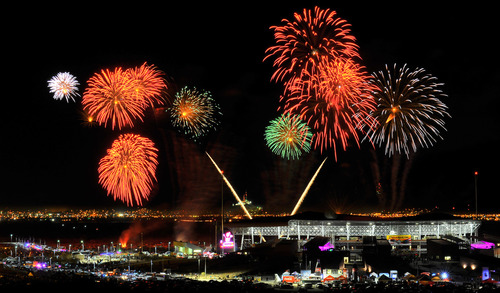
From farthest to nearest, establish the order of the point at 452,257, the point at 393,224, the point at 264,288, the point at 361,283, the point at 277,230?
1. the point at 277,230
2. the point at 393,224
3. the point at 452,257
4. the point at 361,283
5. the point at 264,288

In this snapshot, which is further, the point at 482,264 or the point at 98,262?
the point at 98,262

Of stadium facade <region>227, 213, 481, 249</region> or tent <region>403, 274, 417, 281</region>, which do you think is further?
stadium facade <region>227, 213, 481, 249</region>

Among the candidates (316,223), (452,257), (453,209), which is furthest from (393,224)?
(453,209)

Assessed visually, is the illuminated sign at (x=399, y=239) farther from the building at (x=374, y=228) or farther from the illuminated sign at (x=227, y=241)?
the illuminated sign at (x=227, y=241)

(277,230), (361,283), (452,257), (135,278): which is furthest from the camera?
(277,230)

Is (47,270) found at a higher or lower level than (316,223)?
lower

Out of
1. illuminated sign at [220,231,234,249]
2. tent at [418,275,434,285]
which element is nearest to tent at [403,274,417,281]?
tent at [418,275,434,285]

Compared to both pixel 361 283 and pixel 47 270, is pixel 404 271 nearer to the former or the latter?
pixel 361 283

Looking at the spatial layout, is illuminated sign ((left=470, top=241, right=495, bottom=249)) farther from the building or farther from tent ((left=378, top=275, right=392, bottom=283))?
tent ((left=378, top=275, right=392, bottom=283))

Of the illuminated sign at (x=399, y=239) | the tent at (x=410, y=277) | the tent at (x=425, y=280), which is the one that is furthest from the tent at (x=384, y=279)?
the illuminated sign at (x=399, y=239)

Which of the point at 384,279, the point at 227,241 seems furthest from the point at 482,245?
the point at 227,241

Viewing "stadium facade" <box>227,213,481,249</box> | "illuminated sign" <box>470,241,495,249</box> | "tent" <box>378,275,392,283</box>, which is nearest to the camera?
"tent" <box>378,275,392,283</box>
